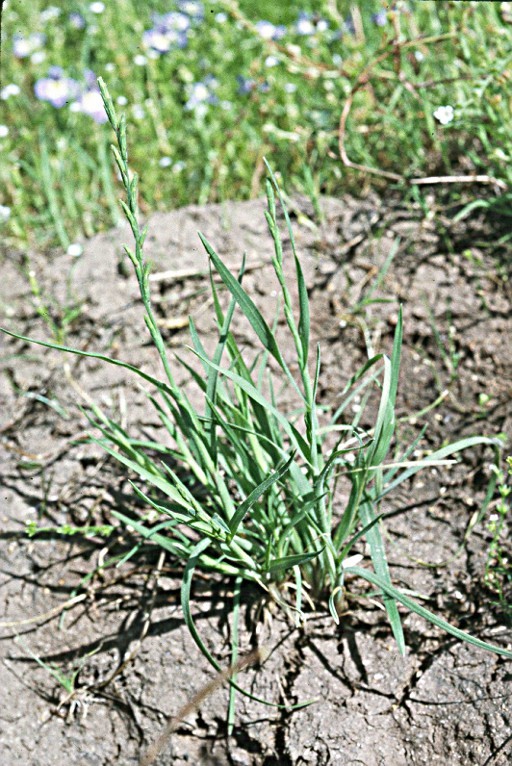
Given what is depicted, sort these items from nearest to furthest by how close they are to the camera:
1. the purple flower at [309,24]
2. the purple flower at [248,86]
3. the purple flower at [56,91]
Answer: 1. the purple flower at [309,24]
2. the purple flower at [248,86]
3. the purple flower at [56,91]

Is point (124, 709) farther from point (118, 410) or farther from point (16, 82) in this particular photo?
point (16, 82)

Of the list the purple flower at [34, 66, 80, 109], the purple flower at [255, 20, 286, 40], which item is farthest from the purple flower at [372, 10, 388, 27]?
the purple flower at [34, 66, 80, 109]

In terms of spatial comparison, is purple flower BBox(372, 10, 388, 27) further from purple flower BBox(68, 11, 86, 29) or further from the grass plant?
purple flower BBox(68, 11, 86, 29)

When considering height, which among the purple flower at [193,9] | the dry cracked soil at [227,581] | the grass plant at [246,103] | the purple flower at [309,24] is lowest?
the dry cracked soil at [227,581]

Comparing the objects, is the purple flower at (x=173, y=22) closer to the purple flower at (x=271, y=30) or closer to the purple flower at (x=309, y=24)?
the purple flower at (x=271, y=30)

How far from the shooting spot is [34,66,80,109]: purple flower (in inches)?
125

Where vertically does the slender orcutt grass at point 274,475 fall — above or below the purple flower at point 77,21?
below

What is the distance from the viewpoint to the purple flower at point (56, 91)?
319 centimetres

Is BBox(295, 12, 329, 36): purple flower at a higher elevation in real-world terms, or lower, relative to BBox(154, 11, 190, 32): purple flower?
lower

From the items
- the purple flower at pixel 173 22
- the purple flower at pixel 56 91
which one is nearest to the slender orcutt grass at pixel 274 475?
the purple flower at pixel 56 91

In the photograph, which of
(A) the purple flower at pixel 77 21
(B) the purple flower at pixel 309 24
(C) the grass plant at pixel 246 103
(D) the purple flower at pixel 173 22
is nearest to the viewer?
(C) the grass plant at pixel 246 103

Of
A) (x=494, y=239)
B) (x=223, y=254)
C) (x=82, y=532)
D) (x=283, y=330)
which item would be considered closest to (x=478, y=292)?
(x=494, y=239)

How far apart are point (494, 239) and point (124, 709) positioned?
164 cm

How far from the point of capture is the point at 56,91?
3219mm
